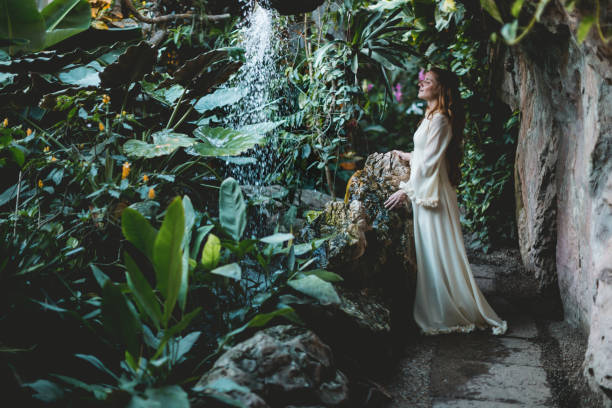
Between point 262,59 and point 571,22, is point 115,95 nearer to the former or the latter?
point 262,59

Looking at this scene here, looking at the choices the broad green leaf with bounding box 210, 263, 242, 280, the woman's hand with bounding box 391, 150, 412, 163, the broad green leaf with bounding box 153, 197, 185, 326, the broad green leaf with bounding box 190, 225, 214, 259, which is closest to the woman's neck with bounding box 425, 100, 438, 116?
the woman's hand with bounding box 391, 150, 412, 163

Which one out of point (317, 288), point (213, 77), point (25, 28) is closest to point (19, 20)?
point (25, 28)

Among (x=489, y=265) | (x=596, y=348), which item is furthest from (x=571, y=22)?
(x=489, y=265)

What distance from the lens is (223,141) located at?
3.76 meters

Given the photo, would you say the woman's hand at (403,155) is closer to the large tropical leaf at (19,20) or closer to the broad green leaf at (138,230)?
the broad green leaf at (138,230)

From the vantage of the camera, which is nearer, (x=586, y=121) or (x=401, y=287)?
(x=586, y=121)

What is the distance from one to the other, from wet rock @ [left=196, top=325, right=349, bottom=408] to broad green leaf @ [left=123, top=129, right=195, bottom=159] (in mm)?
1487

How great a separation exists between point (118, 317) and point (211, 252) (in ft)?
1.94

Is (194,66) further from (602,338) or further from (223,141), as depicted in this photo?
(602,338)

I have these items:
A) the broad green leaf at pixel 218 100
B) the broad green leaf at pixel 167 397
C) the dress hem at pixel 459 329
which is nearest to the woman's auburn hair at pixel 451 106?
the dress hem at pixel 459 329

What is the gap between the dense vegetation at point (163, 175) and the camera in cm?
212

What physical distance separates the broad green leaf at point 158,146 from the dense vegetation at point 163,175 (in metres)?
0.01

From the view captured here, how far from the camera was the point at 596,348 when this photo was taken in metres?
2.36

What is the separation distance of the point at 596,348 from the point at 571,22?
1474 millimetres
